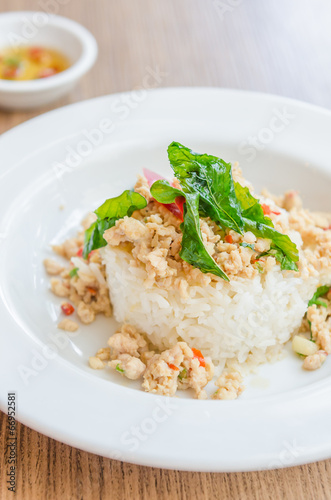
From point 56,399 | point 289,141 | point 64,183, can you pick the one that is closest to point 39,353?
point 56,399

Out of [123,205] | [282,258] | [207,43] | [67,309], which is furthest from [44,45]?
[282,258]

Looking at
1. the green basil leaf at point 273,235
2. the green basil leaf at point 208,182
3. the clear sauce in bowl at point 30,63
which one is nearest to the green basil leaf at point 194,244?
the green basil leaf at point 208,182

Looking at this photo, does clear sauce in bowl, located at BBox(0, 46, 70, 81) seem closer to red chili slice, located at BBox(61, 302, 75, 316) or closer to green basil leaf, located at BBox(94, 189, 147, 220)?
green basil leaf, located at BBox(94, 189, 147, 220)

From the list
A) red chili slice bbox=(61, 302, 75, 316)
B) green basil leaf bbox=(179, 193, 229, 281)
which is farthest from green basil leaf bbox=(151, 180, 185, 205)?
red chili slice bbox=(61, 302, 75, 316)

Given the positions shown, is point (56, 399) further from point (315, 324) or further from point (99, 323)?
point (315, 324)

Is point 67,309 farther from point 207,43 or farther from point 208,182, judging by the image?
point 207,43
